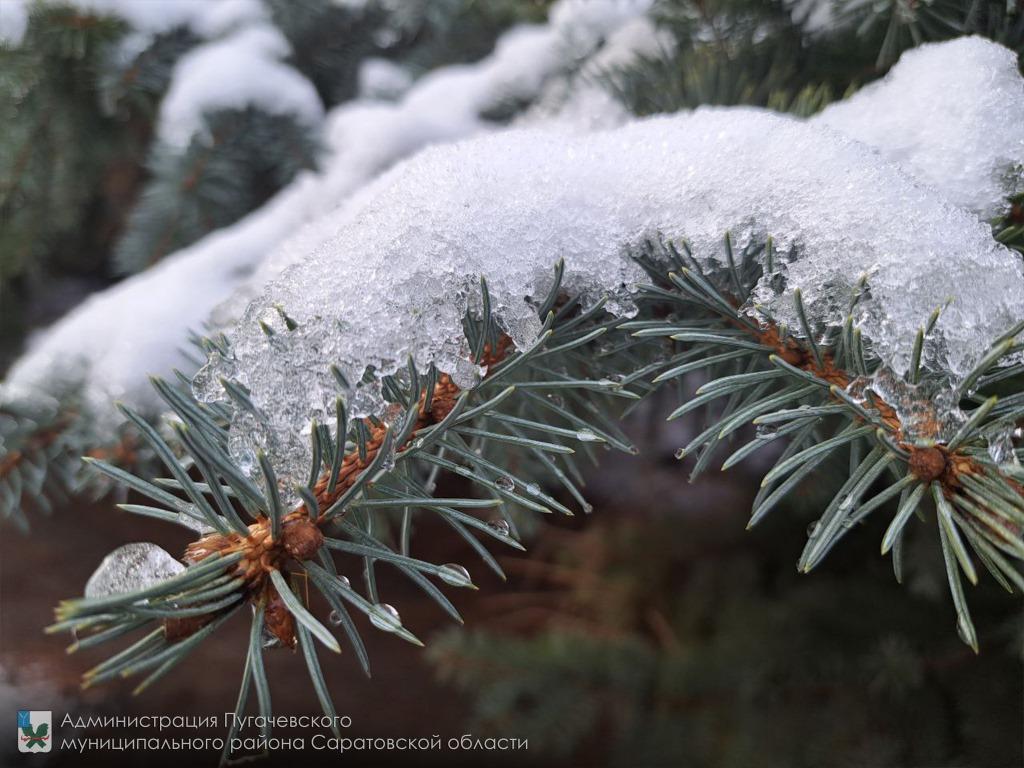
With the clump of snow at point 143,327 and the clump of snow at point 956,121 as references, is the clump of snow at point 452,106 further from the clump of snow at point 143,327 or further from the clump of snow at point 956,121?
the clump of snow at point 956,121

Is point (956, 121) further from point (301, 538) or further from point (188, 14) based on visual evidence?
point (188, 14)

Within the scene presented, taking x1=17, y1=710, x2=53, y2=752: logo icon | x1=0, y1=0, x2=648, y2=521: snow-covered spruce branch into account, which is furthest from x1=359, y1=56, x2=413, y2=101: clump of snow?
x1=17, y1=710, x2=53, y2=752: logo icon

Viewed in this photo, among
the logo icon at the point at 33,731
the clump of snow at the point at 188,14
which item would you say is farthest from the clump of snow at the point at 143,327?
the logo icon at the point at 33,731

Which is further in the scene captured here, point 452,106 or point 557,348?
point 452,106

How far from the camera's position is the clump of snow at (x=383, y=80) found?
811 millimetres

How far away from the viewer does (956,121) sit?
0.44 m

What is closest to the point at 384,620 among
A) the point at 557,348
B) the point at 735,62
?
the point at 557,348

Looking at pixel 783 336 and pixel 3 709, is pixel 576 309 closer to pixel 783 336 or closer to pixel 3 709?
pixel 783 336

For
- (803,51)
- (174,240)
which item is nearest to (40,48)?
(174,240)

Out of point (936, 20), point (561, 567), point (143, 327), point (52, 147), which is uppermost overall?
point (936, 20)

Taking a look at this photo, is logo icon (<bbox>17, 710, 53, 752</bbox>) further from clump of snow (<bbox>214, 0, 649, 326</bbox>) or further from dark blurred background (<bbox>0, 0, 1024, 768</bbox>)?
clump of snow (<bbox>214, 0, 649, 326</bbox>)

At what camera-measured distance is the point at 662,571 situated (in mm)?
1170

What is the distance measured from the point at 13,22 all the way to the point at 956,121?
82cm

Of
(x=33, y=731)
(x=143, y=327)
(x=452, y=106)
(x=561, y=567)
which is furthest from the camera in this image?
(x=561, y=567)
